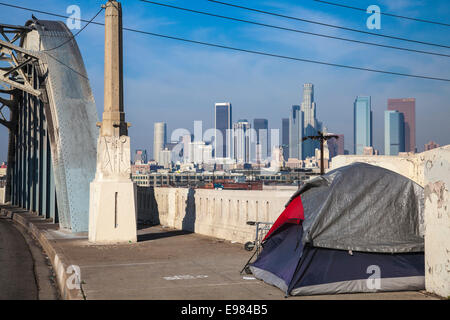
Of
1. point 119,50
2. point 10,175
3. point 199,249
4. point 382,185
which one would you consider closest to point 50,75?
point 119,50

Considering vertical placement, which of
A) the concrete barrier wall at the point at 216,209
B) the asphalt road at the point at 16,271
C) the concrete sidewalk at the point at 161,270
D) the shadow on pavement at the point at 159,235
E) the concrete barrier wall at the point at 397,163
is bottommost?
the asphalt road at the point at 16,271

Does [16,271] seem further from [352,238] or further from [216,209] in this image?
[352,238]

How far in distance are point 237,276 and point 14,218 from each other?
1021 inches

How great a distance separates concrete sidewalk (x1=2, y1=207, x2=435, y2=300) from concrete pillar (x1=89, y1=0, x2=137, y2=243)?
0.65 meters

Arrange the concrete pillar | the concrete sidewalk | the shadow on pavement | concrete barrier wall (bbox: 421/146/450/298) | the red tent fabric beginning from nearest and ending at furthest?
concrete barrier wall (bbox: 421/146/450/298) < the concrete sidewalk < the red tent fabric < the concrete pillar < the shadow on pavement

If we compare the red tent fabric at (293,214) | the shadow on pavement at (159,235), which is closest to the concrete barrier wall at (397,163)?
the red tent fabric at (293,214)

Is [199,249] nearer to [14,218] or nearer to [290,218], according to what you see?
[290,218]

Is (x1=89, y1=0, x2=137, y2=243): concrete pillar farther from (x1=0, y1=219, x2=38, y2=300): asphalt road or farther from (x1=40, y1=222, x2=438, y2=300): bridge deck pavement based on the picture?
(x1=0, y1=219, x2=38, y2=300): asphalt road

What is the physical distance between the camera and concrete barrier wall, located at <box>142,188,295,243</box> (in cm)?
1484

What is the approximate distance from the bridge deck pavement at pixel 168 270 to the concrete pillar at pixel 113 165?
2.24 ft

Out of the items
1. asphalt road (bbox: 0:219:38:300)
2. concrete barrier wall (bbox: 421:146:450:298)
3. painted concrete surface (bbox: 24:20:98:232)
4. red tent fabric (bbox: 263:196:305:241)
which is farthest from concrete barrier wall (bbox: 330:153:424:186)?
painted concrete surface (bbox: 24:20:98:232)

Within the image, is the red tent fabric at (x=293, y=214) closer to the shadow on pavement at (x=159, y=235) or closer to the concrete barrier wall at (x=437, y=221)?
the concrete barrier wall at (x=437, y=221)

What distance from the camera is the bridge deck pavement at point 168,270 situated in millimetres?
8664

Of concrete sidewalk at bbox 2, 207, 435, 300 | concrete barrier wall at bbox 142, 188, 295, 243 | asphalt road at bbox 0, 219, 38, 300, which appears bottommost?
asphalt road at bbox 0, 219, 38, 300
